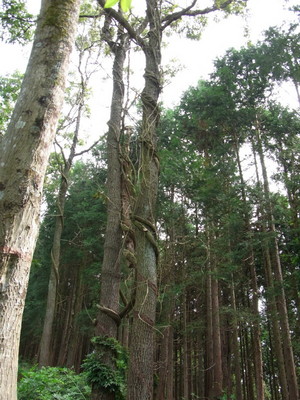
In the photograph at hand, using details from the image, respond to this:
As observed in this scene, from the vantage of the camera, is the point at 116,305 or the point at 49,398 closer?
the point at 49,398

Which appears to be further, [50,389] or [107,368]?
[50,389]

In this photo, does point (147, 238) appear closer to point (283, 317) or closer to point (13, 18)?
point (13, 18)

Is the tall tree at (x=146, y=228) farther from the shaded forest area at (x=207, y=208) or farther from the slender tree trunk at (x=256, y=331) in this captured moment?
the slender tree trunk at (x=256, y=331)

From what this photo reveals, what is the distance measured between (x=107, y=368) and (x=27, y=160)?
394cm

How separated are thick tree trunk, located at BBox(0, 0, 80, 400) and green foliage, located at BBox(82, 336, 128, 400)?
3.51 meters

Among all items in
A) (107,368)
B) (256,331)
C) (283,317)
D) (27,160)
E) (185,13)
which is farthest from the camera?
(256,331)

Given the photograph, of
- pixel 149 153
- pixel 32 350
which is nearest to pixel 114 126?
pixel 149 153

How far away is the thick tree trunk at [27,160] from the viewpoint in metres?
1.43

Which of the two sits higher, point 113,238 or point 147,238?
point 113,238

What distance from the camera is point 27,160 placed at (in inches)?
66.0

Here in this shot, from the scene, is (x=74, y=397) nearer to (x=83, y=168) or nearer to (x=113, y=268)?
(x=113, y=268)

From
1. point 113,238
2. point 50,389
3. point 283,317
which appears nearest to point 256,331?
point 283,317

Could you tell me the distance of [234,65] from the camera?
12.7 metres

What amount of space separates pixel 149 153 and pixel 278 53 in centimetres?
889
